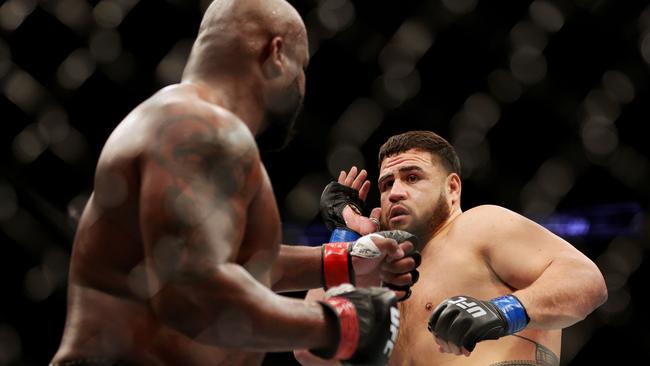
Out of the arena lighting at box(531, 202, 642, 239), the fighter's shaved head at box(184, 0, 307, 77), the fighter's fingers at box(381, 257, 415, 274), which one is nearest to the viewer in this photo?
the fighter's shaved head at box(184, 0, 307, 77)

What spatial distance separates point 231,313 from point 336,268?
703 mm

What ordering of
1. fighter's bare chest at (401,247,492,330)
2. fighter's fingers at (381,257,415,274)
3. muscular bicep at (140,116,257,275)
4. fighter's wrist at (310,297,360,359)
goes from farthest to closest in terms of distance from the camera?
fighter's bare chest at (401,247,492,330) → fighter's fingers at (381,257,415,274) → fighter's wrist at (310,297,360,359) → muscular bicep at (140,116,257,275)

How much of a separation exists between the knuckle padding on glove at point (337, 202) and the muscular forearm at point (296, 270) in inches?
28.1

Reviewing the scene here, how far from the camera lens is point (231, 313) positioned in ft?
3.91

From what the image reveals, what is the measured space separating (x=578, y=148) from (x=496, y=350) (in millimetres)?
→ 1504

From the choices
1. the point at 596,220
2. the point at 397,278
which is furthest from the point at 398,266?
the point at 596,220

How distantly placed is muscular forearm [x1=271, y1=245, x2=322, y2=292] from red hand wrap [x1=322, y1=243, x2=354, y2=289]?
0.02m

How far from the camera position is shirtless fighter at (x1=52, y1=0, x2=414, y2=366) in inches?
46.6

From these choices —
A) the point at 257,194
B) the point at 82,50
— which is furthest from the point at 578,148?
the point at 257,194

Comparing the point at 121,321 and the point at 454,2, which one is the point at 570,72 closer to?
the point at 454,2

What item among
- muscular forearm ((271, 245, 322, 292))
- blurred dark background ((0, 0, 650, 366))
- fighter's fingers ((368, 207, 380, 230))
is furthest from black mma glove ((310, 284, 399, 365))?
fighter's fingers ((368, 207, 380, 230))

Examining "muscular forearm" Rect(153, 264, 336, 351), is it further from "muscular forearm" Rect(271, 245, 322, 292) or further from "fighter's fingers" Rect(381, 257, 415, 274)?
"fighter's fingers" Rect(381, 257, 415, 274)

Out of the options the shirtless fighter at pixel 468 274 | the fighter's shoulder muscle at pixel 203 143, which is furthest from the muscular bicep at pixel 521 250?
the fighter's shoulder muscle at pixel 203 143

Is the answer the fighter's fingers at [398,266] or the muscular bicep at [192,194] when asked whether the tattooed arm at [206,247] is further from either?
the fighter's fingers at [398,266]
